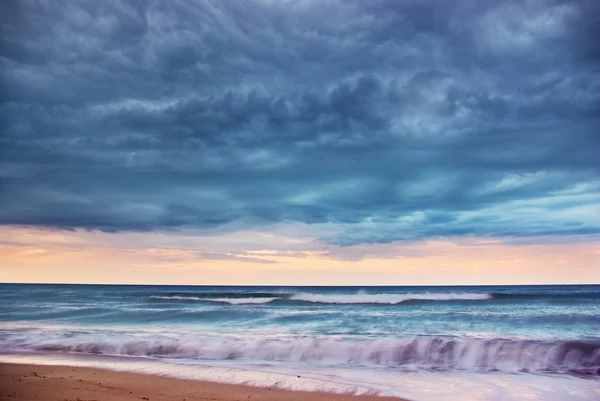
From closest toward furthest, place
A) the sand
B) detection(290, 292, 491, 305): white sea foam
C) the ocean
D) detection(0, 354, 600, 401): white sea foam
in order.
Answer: the sand → detection(0, 354, 600, 401): white sea foam → the ocean → detection(290, 292, 491, 305): white sea foam

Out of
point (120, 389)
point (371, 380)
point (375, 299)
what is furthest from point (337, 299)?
point (120, 389)

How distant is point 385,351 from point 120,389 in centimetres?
743

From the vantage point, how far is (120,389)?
7.36 meters

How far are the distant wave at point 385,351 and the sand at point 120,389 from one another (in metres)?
3.48

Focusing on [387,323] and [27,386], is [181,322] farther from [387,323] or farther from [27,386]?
[27,386]

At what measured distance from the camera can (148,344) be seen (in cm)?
1273

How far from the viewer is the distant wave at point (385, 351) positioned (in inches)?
431

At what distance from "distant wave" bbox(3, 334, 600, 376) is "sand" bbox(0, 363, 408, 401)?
3.48 m

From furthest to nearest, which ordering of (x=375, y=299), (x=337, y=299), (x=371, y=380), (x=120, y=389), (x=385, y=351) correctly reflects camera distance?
(x=337, y=299) → (x=375, y=299) → (x=385, y=351) → (x=371, y=380) → (x=120, y=389)

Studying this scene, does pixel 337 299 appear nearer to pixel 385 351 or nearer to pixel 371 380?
pixel 385 351

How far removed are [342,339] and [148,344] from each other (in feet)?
19.7

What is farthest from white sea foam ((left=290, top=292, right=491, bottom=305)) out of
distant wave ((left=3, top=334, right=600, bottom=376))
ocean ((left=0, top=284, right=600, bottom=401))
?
distant wave ((left=3, top=334, right=600, bottom=376))

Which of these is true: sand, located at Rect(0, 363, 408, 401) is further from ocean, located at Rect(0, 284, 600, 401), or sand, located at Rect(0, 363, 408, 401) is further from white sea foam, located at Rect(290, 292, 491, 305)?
white sea foam, located at Rect(290, 292, 491, 305)

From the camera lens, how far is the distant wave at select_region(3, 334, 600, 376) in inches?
431
